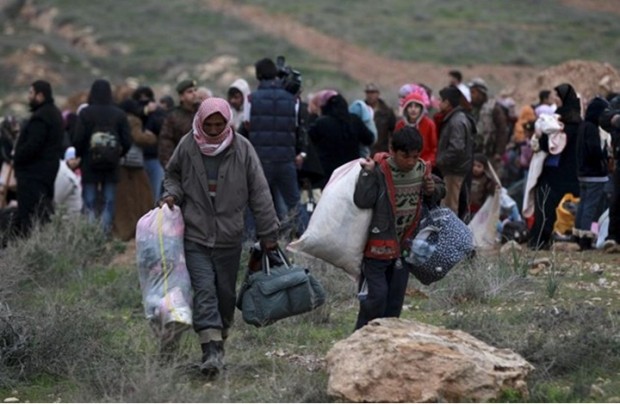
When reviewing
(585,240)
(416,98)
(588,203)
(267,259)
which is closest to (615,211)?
(588,203)

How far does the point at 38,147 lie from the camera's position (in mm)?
13984

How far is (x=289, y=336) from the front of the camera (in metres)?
9.83

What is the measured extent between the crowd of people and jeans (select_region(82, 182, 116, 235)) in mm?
18

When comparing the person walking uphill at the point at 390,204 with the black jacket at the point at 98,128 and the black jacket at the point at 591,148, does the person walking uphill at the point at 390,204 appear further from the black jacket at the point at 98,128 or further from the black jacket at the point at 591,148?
the black jacket at the point at 98,128

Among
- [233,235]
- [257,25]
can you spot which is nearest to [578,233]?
[233,235]

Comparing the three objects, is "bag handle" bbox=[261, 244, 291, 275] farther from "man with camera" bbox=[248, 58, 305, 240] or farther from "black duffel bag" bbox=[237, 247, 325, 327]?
"man with camera" bbox=[248, 58, 305, 240]

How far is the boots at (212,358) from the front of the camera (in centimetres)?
840

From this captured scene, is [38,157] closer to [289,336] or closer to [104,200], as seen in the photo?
[104,200]

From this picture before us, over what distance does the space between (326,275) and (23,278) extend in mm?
2423

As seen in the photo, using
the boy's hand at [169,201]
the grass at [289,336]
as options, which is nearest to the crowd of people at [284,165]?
the boy's hand at [169,201]

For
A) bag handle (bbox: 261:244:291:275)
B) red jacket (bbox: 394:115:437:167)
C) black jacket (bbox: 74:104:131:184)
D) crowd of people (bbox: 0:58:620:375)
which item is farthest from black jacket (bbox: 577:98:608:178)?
bag handle (bbox: 261:244:291:275)

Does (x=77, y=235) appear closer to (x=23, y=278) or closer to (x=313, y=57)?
(x=23, y=278)

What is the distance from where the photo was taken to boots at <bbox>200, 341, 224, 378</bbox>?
840cm

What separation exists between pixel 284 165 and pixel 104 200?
2.82 meters
